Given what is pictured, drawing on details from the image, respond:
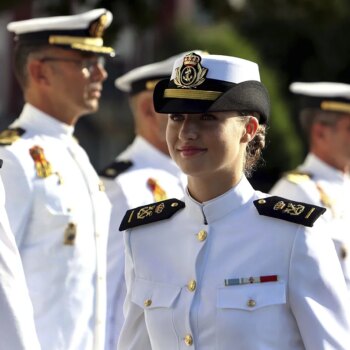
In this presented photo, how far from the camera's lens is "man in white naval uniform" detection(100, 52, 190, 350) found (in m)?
8.02

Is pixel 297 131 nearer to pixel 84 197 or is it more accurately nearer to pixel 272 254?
pixel 84 197

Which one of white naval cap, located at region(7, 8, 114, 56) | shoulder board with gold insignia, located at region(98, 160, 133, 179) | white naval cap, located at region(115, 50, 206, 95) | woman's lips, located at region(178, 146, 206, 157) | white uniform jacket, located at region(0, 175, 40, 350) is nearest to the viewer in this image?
white uniform jacket, located at region(0, 175, 40, 350)

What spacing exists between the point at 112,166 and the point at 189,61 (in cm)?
347

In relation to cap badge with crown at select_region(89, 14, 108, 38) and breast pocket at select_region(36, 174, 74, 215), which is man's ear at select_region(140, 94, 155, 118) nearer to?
cap badge with crown at select_region(89, 14, 108, 38)

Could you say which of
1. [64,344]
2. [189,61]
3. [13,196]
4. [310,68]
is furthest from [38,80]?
[310,68]

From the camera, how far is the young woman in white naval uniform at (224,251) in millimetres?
5094

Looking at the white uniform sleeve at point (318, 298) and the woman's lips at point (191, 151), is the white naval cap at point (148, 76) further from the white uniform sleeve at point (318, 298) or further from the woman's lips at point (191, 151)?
the white uniform sleeve at point (318, 298)

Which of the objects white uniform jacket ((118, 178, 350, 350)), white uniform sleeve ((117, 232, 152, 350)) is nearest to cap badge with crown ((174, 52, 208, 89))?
white uniform jacket ((118, 178, 350, 350))

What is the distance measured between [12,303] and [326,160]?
493 cm

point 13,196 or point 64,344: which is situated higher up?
point 13,196

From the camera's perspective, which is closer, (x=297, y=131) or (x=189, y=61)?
(x=189, y=61)

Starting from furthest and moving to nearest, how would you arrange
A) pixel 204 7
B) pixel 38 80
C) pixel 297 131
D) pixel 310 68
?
pixel 310 68 → pixel 297 131 → pixel 204 7 → pixel 38 80

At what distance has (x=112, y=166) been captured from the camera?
8812mm

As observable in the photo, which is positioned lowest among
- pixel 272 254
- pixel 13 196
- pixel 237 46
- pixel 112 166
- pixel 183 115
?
pixel 237 46
